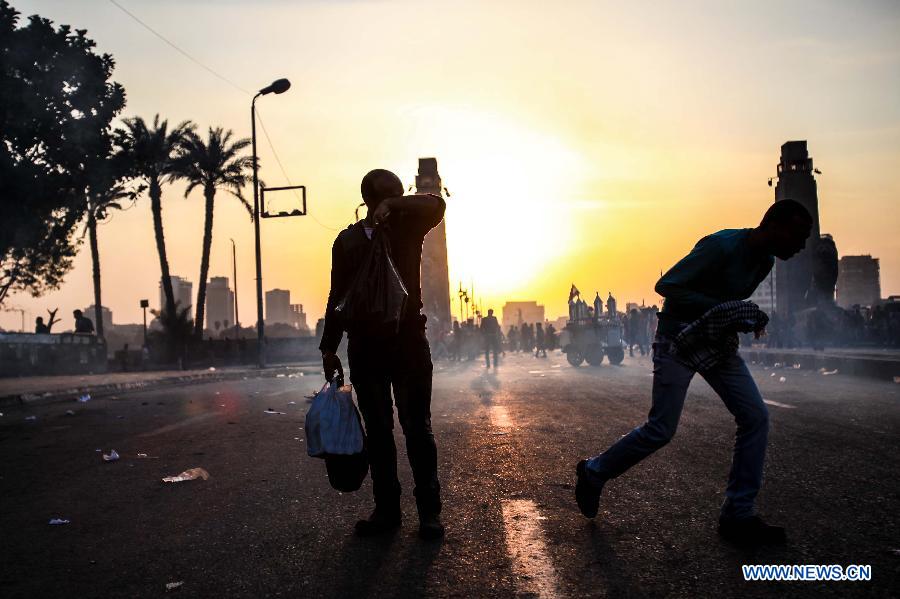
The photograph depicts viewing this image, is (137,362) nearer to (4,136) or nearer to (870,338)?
(4,136)

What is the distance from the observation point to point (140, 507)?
516cm

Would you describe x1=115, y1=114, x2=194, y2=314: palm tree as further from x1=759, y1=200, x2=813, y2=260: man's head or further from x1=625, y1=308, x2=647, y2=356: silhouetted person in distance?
x1=759, y1=200, x2=813, y2=260: man's head

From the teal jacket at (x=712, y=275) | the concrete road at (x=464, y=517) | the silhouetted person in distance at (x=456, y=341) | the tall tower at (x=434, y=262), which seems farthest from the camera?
the tall tower at (x=434, y=262)

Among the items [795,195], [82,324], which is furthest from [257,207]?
[795,195]

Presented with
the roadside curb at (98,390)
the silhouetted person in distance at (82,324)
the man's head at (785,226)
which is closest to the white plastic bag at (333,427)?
the man's head at (785,226)

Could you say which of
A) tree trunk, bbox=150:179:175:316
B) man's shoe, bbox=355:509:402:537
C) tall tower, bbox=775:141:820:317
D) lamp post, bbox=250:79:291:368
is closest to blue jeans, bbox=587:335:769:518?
man's shoe, bbox=355:509:402:537

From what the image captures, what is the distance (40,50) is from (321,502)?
70.1 ft

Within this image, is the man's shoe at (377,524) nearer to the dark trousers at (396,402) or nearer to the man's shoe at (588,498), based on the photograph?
the dark trousers at (396,402)

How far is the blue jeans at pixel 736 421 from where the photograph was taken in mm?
3996

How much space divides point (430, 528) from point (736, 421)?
5.46 feet

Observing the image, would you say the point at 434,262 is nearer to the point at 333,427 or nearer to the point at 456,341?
the point at 456,341

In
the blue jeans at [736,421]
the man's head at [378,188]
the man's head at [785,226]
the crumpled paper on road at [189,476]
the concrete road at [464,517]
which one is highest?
the man's head at [378,188]

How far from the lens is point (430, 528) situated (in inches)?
159

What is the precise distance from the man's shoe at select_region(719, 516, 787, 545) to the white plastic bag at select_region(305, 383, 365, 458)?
6.22 ft
